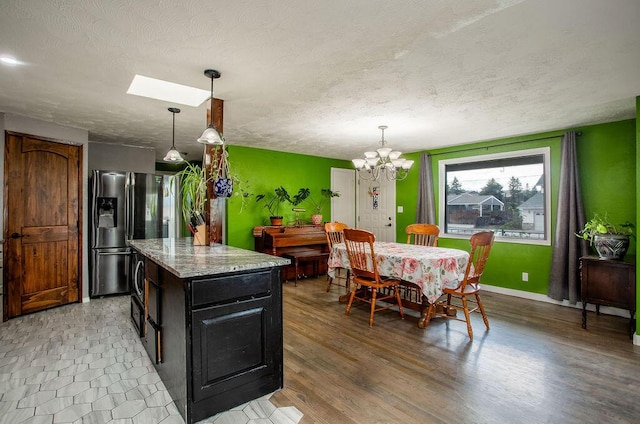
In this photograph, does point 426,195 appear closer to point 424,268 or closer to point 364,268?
point 364,268

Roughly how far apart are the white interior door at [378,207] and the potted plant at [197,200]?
13.8ft

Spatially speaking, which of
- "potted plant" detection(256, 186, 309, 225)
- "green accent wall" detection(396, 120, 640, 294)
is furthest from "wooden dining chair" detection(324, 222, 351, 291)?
"green accent wall" detection(396, 120, 640, 294)

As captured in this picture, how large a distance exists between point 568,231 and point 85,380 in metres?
5.28

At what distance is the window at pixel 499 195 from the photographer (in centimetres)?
454

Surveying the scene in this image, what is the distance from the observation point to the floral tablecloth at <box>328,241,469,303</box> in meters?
3.11

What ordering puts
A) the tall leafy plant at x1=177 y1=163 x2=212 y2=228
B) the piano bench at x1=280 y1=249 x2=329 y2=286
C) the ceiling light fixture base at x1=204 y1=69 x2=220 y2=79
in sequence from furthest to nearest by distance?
the piano bench at x1=280 y1=249 x2=329 y2=286 < the tall leafy plant at x1=177 y1=163 x2=212 y2=228 < the ceiling light fixture base at x1=204 y1=69 x2=220 y2=79

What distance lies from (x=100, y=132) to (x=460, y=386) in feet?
17.1

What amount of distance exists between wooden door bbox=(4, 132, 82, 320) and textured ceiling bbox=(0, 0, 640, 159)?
0.47 m

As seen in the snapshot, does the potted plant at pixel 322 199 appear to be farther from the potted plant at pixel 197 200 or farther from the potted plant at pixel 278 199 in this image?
the potted plant at pixel 197 200

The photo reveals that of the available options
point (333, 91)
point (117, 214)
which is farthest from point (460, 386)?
point (117, 214)

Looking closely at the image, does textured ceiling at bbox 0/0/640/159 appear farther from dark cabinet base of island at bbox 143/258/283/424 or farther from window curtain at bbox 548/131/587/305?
dark cabinet base of island at bbox 143/258/283/424

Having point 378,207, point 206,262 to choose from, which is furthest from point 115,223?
point 378,207

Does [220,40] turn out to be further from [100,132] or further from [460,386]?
[100,132]

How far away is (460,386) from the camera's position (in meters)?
2.21
